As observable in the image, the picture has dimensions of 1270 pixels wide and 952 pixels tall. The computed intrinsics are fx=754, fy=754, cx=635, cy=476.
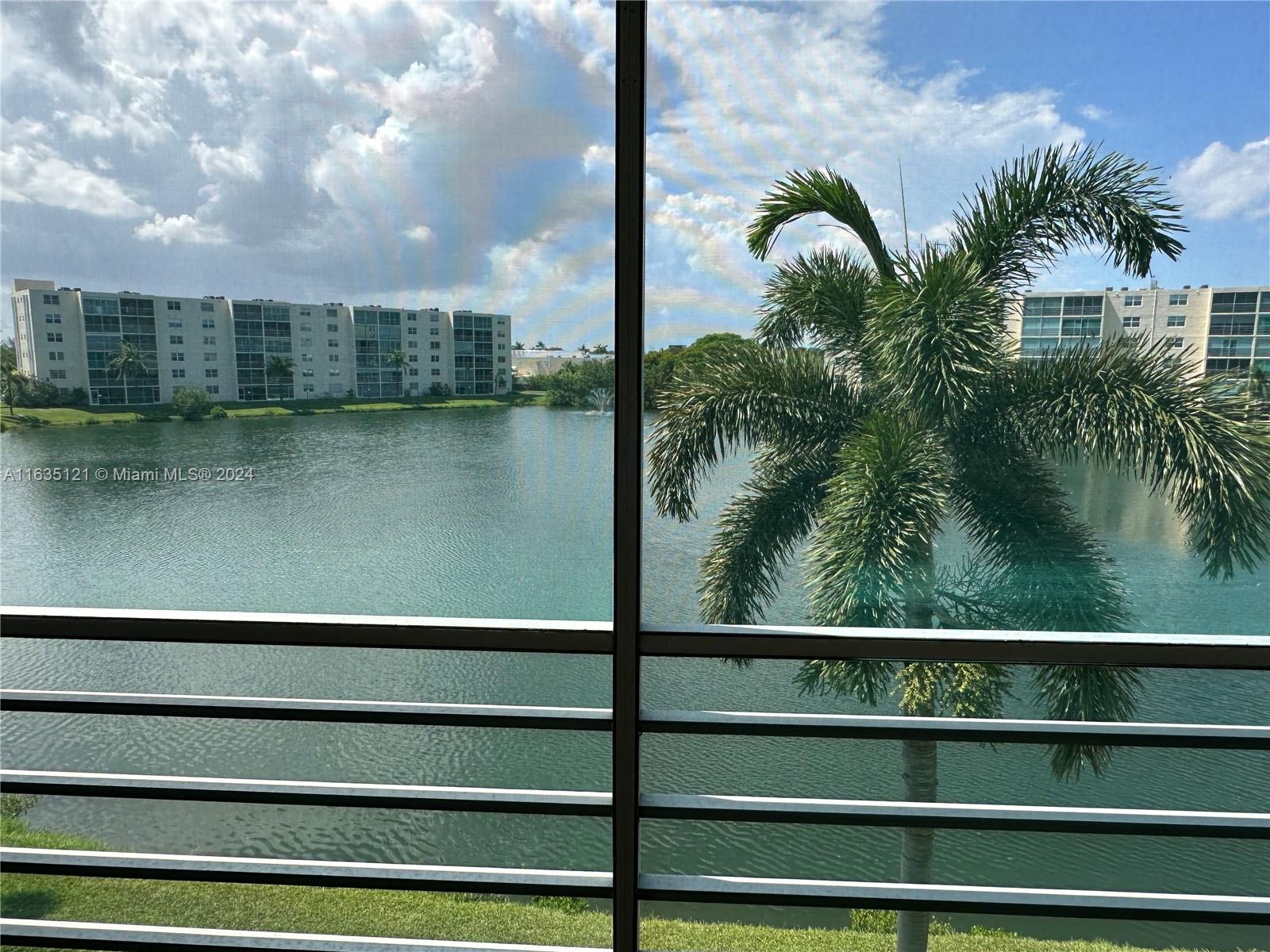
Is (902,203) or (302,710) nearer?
(302,710)

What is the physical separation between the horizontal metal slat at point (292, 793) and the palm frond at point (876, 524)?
0.96 metres

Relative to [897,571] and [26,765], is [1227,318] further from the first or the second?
[26,765]

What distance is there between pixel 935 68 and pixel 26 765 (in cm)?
326

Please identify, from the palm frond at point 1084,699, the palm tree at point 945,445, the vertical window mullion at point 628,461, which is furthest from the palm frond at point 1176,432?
the vertical window mullion at point 628,461

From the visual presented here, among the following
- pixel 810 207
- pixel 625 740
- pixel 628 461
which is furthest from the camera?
pixel 810 207

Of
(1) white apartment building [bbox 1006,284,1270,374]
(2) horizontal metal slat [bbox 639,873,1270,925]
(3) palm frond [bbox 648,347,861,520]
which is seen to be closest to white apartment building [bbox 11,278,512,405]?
(3) palm frond [bbox 648,347,861,520]

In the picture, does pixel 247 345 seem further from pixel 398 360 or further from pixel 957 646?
pixel 957 646

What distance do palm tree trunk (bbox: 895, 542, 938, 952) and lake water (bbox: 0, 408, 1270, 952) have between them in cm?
5

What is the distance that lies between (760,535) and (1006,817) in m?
0.91

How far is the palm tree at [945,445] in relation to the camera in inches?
79.7

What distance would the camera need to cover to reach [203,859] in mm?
1774

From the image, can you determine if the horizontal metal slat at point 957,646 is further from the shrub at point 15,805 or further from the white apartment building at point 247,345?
the shrub at point 15,805

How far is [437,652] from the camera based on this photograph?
2.21m

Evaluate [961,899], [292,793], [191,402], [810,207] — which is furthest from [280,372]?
[961,899]
